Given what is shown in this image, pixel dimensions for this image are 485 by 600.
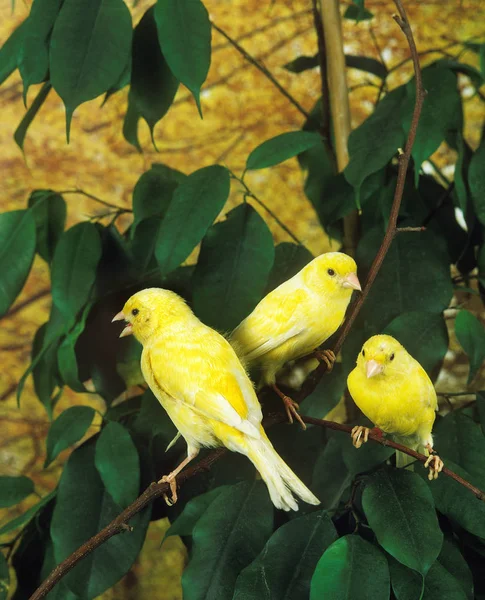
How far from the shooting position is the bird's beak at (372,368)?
0.54m

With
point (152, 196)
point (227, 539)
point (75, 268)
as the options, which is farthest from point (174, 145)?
point (227, 539)

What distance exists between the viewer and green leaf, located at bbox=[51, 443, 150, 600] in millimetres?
868

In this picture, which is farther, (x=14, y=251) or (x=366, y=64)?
(x=366, y=64)

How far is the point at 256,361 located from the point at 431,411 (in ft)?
0.52

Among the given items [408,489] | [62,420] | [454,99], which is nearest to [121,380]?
[62,420]

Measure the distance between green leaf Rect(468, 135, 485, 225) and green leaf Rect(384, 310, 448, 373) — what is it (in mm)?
156

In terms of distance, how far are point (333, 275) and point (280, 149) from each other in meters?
0.24

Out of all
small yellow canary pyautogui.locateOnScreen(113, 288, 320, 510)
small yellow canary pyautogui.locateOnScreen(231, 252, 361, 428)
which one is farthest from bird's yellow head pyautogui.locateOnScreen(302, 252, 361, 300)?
small yellow canary pyautogui.locateOnScreen(113, 288, 320, 510)

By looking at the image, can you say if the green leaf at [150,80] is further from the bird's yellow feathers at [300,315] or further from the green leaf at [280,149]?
the bird's yellow feathers at [300,315]

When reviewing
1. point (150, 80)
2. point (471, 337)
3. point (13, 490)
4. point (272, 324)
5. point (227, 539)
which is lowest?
point (13, 490)

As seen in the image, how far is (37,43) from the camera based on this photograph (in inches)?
31.7

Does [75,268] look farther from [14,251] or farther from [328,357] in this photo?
[328,357]

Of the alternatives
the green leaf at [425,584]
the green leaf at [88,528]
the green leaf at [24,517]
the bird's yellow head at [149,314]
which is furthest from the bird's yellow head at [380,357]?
the green leaf at [24,517]

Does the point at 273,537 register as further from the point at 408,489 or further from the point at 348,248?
the point at 348,248
